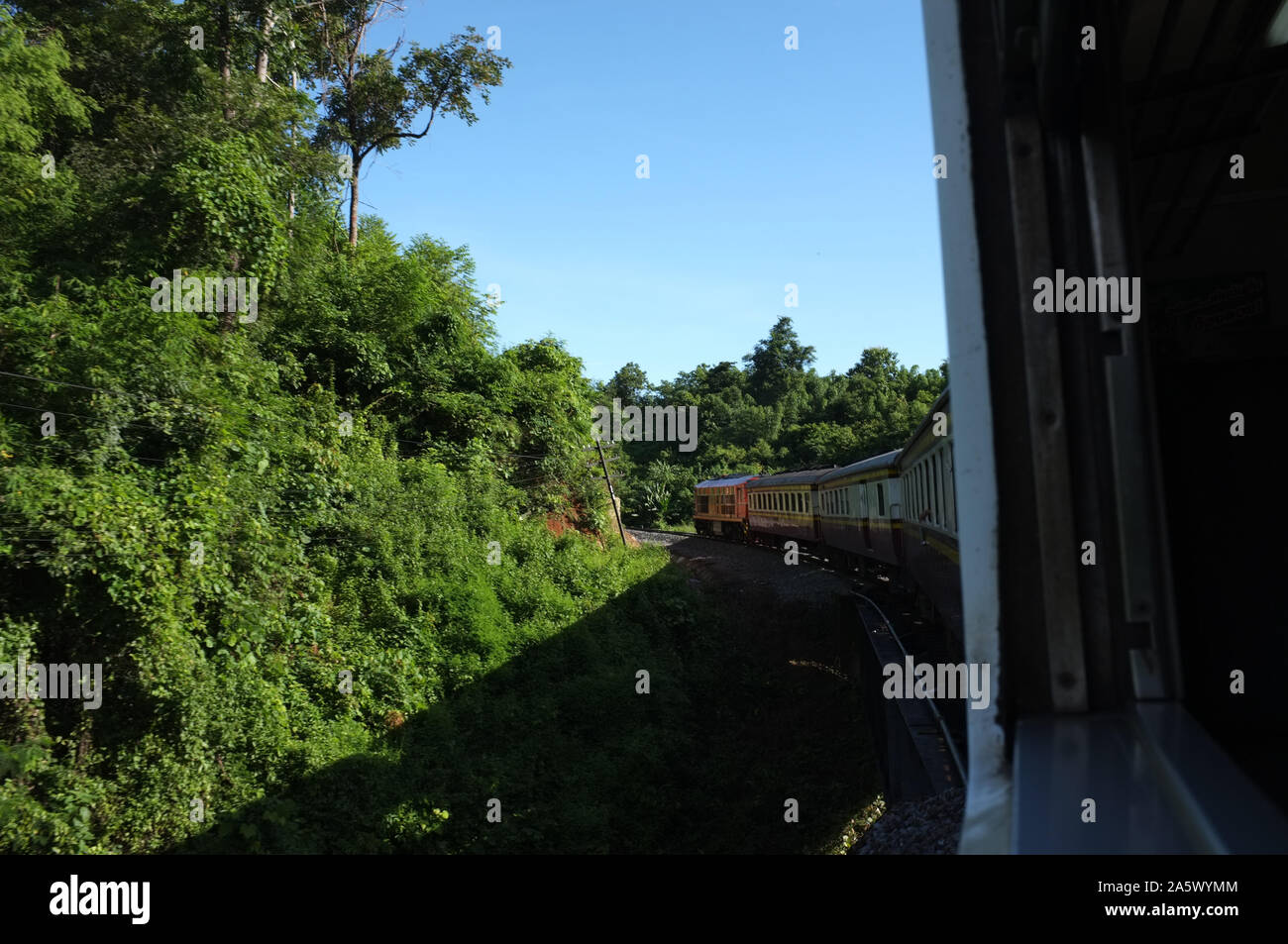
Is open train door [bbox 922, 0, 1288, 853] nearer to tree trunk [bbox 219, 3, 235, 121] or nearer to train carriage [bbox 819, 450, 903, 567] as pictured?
train carriage [bbox 819, 450, 903, 567]

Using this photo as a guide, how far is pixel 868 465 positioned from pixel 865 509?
899 millimetres

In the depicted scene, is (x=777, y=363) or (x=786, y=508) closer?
(x=786, y=508)

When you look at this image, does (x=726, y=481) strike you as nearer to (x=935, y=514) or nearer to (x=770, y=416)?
(x=935, y=514)

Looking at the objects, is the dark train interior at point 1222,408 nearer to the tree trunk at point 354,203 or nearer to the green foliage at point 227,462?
the green foliage at point 227,462

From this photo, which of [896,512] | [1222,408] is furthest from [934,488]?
[1222,408]

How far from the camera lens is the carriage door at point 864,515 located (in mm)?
16202

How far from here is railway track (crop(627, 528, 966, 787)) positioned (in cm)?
815

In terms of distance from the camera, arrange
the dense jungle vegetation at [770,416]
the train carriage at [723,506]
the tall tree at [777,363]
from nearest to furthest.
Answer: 1. the train carriage at [723,506]
2. the dense jungle vegetation at [770,416]
3. the tall tree at [777,363]

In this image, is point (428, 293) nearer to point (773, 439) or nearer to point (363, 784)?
point (363, 784)

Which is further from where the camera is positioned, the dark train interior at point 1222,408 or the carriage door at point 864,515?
the carriage door at point 864,515

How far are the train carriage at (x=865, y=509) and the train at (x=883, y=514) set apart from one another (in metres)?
0.02

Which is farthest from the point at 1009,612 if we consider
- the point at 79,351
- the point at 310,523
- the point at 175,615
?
the point at 310,523

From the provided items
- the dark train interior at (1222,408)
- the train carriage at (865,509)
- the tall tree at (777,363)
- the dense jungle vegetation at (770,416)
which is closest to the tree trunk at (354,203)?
the dense jungle vegetation at (770,416)

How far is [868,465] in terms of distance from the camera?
53.2ft
